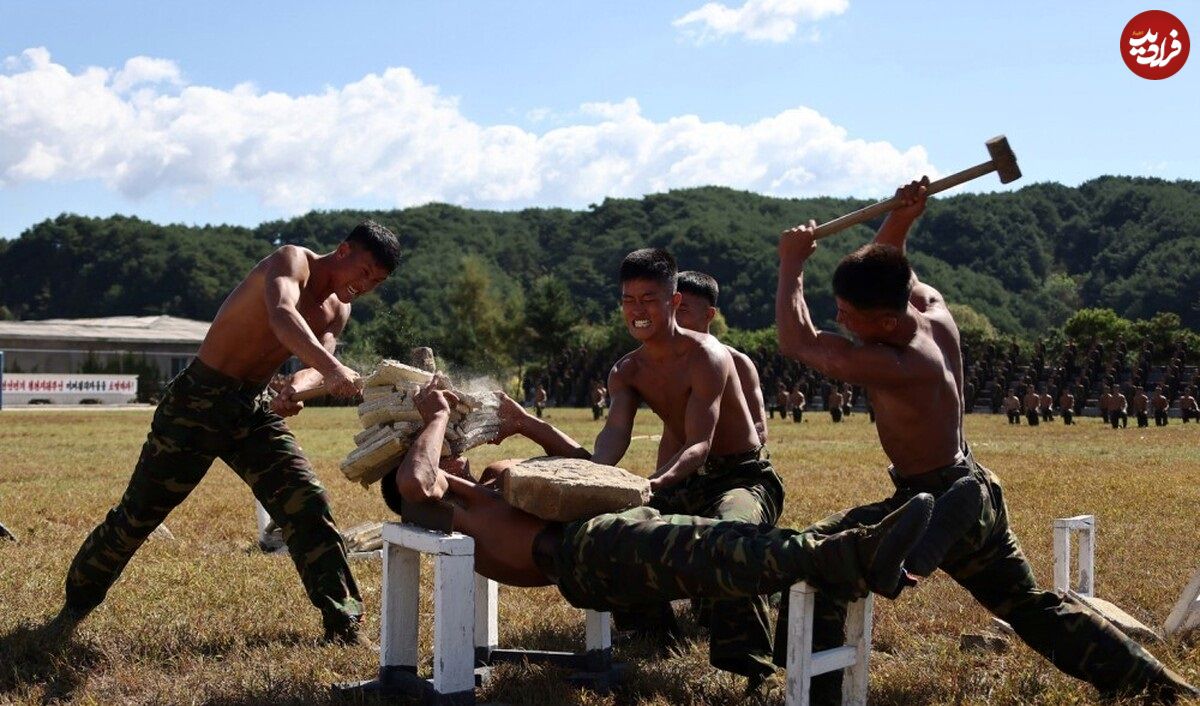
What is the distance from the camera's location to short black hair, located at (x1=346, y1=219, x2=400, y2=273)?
5789mm

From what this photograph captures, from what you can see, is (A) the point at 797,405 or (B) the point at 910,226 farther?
(A) the point at 797,405

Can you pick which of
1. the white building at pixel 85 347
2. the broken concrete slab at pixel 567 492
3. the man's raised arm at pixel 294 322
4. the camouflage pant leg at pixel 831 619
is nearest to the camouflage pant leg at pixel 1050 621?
the camouflage pant leg at pixel 831 619

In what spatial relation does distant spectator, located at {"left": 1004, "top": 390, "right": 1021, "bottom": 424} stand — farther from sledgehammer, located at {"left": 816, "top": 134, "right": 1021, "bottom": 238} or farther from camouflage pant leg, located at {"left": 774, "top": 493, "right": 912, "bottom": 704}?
camouflage pant leg, located at {"left": 774, "top": 493, "right": 912, "bottom": 704}

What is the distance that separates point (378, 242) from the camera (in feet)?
19.0

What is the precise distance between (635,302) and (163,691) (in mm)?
2467

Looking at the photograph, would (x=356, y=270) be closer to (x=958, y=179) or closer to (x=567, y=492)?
(x=567, y=492)

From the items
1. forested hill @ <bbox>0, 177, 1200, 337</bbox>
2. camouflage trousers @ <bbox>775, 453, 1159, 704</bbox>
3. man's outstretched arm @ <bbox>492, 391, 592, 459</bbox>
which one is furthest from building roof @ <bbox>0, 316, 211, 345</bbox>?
camouflage trousers @ <bbox>775, 453, 1159, 704</bbox>

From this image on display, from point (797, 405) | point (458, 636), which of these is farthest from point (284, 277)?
point (797, 405)

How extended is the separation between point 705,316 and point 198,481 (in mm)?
2661

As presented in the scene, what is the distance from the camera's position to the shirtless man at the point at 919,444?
4.27 meters

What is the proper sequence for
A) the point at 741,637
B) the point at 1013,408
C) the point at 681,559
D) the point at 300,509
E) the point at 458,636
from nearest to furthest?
1. the point at 681,559
2. the point at 458,636
3. the point at 741,637
4. the point at 300,509
5. the point at 1013,408

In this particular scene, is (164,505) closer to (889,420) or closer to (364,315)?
(889,420)

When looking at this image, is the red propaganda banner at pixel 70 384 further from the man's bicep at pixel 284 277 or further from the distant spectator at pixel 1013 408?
the man's bicep at pixel 284 277

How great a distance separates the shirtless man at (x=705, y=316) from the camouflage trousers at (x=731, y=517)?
26.9 inches
